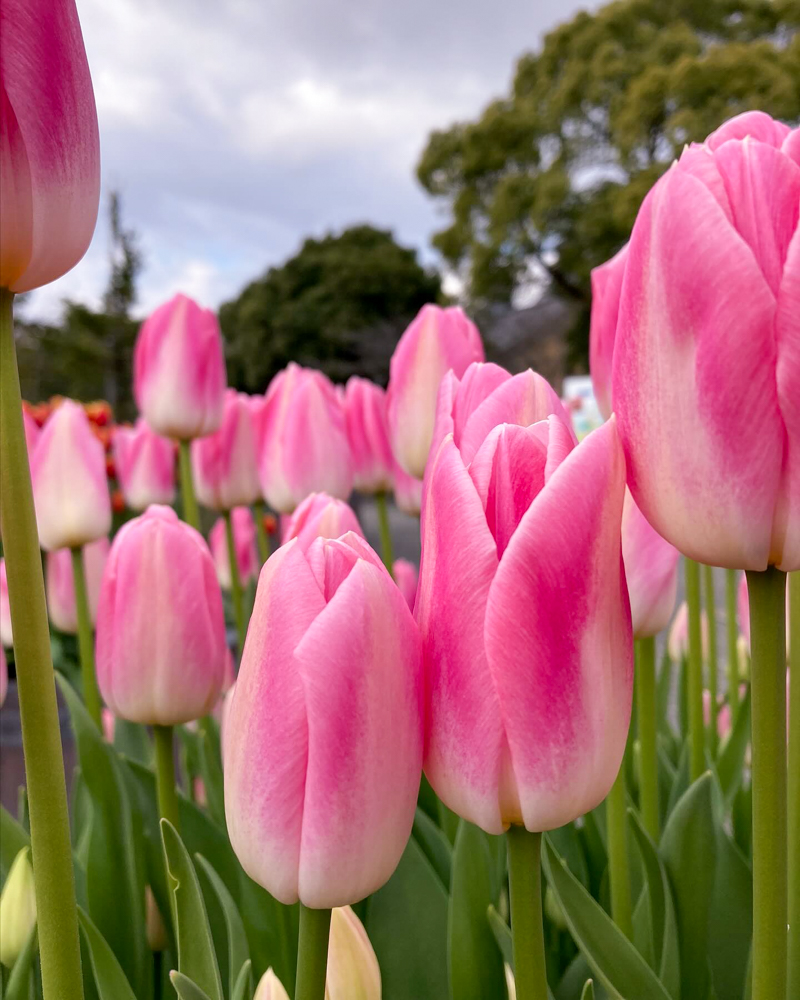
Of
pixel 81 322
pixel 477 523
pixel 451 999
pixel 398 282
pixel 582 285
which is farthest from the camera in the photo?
pixel 81 322

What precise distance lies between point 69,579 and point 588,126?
12185mm

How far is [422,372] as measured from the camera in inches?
33.0

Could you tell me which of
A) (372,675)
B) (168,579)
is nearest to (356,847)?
(372,675)

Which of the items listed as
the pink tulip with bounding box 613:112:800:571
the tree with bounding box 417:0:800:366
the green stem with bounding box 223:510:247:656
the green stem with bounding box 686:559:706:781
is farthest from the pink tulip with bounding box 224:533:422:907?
the tree with bounding box 417:0:800:366

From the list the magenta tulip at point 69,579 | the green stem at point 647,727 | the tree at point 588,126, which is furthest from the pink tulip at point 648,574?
the tree at point 588,126

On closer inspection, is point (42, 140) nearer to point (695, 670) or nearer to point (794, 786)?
point (794, 786)

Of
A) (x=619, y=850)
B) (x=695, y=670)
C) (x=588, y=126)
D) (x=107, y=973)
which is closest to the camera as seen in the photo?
(x=107, y=973)

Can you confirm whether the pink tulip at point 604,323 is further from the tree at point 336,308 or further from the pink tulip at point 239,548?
the tree at point 336,308

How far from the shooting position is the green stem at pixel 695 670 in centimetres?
73

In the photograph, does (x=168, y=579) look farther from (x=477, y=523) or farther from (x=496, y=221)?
(x=496, y=221)

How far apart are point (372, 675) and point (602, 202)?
1228cm

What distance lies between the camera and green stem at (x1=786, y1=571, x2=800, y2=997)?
1.41 feet

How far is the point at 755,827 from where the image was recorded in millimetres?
293

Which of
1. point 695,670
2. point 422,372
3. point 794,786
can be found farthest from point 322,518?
point 695,670
